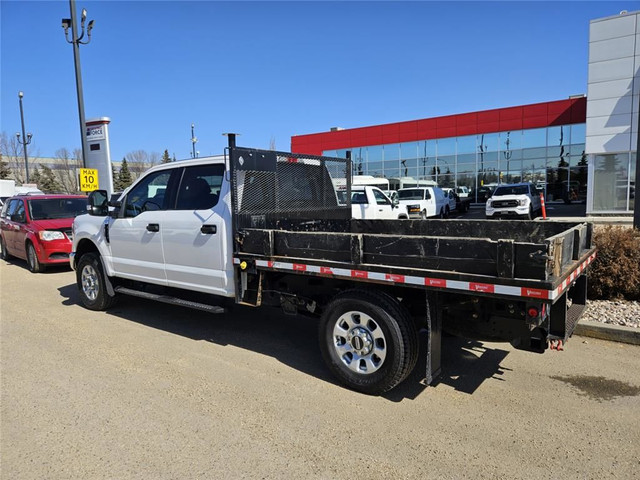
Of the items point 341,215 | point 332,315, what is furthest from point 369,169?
point 332,315

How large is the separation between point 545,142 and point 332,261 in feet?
104

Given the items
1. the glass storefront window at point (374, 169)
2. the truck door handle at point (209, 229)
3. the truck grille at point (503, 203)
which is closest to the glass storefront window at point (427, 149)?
the glass storefront window at point (374, 169)

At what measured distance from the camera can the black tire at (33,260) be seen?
1095cm

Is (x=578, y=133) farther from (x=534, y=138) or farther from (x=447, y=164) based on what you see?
(x=447, y=164)

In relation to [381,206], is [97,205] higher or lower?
higher

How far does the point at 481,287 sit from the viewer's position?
341cm

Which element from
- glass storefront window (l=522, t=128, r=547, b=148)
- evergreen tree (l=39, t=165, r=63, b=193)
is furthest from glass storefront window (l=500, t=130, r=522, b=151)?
evergreen tree (l=39, t=165, r=63, b=193)

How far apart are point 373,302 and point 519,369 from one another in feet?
5.89

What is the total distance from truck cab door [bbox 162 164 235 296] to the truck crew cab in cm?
2

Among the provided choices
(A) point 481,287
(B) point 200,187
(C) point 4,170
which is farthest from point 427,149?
(C) point 4,170

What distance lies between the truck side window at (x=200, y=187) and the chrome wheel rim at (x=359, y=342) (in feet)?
6.92

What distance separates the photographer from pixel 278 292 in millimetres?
4914

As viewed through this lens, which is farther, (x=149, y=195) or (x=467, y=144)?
(x=467, y=144)

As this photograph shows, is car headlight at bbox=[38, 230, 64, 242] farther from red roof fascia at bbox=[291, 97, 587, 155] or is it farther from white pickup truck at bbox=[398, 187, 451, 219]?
red roof fascia at bbox=[291, 97, 587, 155]
